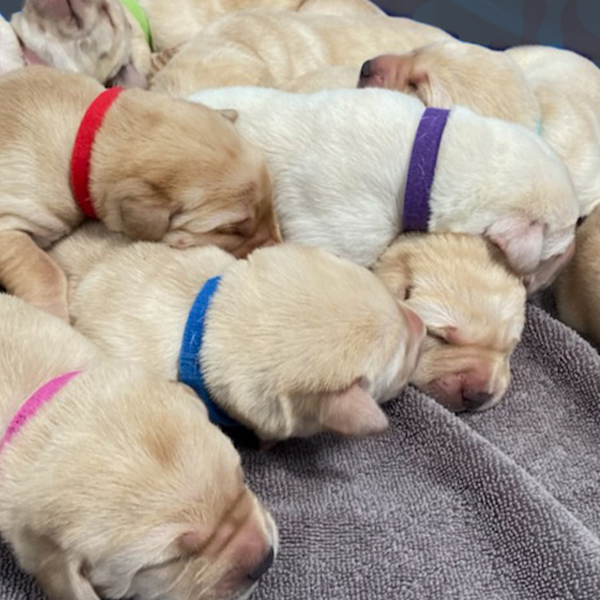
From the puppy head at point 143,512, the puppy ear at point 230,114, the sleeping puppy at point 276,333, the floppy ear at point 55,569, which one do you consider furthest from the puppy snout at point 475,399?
the floppy ear at point 55,569

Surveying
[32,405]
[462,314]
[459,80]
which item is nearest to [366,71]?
[459,80]

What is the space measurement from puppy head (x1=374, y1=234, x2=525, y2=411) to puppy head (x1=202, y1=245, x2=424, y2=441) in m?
0.23

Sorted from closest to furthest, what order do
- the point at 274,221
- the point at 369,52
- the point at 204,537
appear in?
the point at 204,537 → the point at 274,221 → the point at 369,52

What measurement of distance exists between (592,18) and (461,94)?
4.44ft

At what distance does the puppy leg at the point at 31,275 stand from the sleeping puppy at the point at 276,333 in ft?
0.15

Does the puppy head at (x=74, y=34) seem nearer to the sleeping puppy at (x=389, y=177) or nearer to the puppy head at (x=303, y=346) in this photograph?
the sleeping puppy at (x=389, y=177)

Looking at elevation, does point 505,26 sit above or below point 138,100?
below

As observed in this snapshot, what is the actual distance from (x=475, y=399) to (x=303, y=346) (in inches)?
21.1

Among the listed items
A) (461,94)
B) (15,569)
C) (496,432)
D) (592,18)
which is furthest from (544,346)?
(592,18)

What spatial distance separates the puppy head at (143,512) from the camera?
1159mm

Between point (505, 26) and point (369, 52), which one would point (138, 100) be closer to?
point (369, 52)

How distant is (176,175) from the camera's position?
1646mm

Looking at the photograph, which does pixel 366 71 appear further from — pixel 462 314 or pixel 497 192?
pixel 462 314

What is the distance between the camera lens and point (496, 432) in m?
Answer: 1.83
